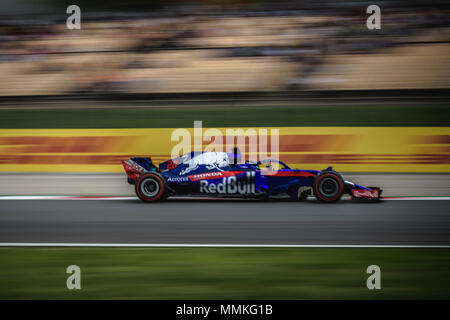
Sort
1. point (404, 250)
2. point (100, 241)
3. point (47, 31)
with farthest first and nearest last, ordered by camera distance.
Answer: point (47, 31) → point (100, 241) → point (404, 250)

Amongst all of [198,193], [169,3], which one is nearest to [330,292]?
[198,193]

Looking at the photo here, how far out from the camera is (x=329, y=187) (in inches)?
353

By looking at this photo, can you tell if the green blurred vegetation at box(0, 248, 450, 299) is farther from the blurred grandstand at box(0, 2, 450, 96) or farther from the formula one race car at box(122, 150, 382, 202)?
the blurred grandstand at box(0, 2, 450, 96)

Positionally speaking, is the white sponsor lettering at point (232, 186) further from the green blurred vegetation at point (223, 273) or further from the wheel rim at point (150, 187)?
the green blurred vegetation at point (223, 273)

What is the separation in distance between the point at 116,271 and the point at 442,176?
8213 mm

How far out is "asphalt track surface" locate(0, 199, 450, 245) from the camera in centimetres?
625

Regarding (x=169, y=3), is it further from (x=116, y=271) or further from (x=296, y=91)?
(x=116, y=271)

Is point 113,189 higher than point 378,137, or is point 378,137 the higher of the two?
point 378,137

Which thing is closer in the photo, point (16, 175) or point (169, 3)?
point (16, 175)

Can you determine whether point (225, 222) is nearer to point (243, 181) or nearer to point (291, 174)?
point (243, 181)

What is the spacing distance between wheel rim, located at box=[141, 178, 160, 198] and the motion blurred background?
613 mm

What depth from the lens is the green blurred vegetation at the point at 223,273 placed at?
4184 millimetres

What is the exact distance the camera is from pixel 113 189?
439 inches

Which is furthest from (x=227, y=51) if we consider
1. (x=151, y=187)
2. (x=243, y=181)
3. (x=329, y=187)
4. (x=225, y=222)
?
(x=225, y=222)
